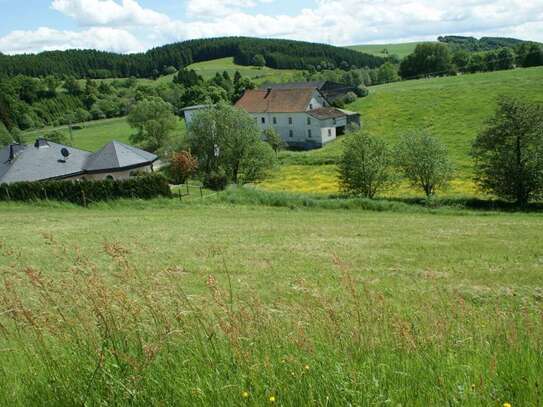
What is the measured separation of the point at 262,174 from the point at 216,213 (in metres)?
18.4

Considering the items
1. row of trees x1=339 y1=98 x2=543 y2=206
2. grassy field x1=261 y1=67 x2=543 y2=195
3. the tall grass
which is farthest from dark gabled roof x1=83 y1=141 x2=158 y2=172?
the tall grass

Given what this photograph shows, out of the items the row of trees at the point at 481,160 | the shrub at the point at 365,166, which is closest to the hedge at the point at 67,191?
the shrub at the point at 365,166

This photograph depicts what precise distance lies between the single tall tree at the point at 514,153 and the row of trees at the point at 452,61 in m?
94.2

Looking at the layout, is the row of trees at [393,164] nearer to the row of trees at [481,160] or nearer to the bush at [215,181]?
the row of trees at [481,160]

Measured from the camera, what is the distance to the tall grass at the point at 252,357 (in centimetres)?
306

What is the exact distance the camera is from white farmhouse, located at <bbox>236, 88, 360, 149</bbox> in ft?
243

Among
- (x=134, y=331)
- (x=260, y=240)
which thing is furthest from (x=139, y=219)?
(x=134, y=331)

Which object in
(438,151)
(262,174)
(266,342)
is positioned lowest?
(262,174)

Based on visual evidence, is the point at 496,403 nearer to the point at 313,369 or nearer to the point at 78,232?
the point at 313,369

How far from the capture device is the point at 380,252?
16703 millimetres

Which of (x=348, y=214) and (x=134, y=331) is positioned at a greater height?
(x=134, y=331)

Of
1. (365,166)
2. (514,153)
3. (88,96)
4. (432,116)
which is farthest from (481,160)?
(88,96)

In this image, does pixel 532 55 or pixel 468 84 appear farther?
pixel 532 55

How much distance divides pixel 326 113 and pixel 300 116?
4037 mm
